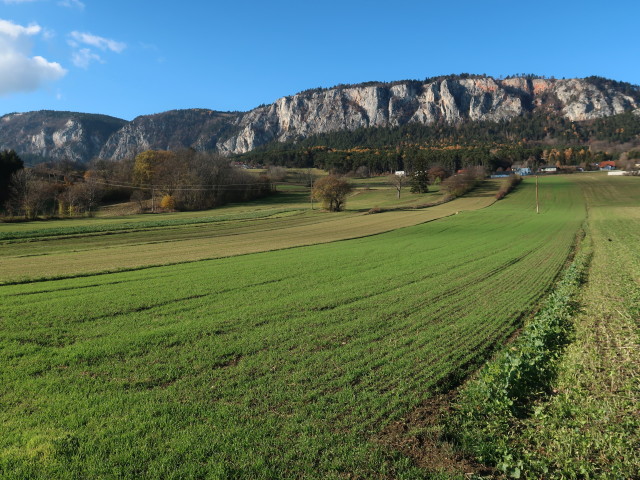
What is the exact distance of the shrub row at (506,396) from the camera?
622cm

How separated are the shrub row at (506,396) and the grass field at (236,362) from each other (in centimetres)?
69

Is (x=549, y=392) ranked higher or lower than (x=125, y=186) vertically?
lower

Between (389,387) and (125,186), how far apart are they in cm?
10973

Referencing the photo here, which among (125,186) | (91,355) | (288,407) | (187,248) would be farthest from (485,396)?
(125,186)

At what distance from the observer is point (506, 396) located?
7.43m

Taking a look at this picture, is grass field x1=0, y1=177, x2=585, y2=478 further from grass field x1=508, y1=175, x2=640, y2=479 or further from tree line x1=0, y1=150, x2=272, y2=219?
tree line x1=0, y1=150, x2=272, y2=219

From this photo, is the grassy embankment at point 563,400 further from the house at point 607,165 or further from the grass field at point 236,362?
the house at point 607,165

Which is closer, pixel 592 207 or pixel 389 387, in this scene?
pixel 389 387

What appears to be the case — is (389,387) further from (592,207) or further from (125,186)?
(125,186)

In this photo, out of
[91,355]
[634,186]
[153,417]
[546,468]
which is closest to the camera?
[546,468]

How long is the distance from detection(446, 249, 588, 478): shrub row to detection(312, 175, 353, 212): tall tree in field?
64641 millimetres

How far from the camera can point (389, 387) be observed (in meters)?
8.03

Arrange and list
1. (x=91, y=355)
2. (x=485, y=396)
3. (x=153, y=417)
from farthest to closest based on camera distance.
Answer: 1. (x=91, y=355)
2. (x=485, y=396)
3. (x=153, y=417)

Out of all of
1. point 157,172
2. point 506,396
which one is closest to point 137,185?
point 157,172
